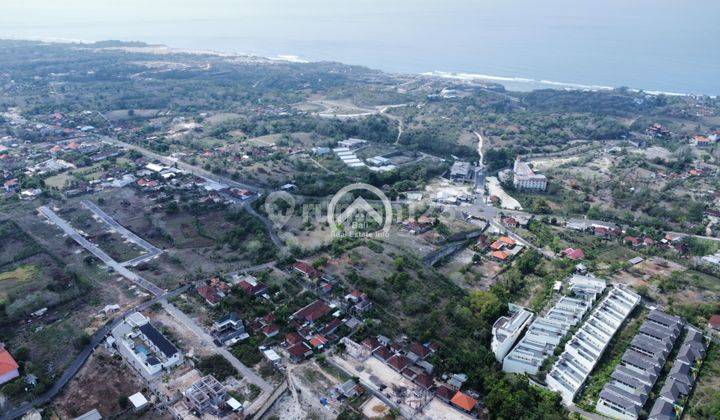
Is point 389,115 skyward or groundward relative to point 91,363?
skyward

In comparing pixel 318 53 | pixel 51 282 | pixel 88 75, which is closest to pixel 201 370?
pixel 51 282

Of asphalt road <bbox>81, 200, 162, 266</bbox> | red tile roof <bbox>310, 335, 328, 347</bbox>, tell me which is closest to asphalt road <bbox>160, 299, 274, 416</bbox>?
red tile roof <bbox>310, 335, 328, 347</bbox>

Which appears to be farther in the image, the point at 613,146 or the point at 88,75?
the point at 88,75

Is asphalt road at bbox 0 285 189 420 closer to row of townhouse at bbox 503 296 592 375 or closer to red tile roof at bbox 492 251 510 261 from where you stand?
row of townhouse at bbox 503 296 592 375

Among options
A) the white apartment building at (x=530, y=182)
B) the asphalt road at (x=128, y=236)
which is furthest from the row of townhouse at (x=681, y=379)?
the asphalt road at (x=128, y=236)

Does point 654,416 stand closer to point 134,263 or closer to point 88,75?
point 134,263

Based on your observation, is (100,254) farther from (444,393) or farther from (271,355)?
(444,393)

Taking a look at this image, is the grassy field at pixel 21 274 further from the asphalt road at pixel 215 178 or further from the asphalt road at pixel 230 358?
the asphalt road at pixel 215 178
